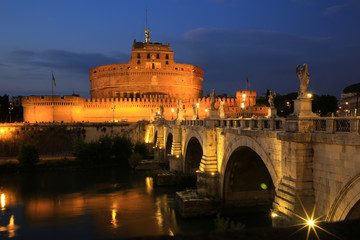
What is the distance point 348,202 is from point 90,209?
17.2m

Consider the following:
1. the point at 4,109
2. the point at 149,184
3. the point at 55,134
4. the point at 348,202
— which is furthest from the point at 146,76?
the point at 348,202

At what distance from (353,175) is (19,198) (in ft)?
80.4

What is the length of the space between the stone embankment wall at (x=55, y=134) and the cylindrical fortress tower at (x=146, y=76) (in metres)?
20.2

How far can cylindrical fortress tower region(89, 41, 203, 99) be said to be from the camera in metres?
75.9

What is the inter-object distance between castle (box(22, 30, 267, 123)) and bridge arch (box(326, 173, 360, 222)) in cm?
5176

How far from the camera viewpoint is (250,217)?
56.5 feet

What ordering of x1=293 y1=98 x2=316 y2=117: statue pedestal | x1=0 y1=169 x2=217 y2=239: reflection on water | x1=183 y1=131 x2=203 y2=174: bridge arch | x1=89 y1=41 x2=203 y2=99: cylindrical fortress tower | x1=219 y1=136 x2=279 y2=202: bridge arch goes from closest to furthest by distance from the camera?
1. x1=293 y1=98 x2=316 y2=117: statue pedestal
2. x1=219 y1=136 x2=279 y2=202: bridge arch
3. x1=0 y1=169 x2=217 y2=239: reflection on water
4. x1=183 y1=131 x2=203 y2=174: bridge arch
5. x1=89 y1=41 x2=203 y2=99: cylindrical fortress tower

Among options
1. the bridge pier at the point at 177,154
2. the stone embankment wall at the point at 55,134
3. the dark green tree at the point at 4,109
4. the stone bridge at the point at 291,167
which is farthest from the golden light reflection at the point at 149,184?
the dark green tree at the point at 4,109

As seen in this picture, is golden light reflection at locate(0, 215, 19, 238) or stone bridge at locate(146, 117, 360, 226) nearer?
stone bridge at locate(146, 117, 360, 226)

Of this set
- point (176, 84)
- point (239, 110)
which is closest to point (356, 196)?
point (239, 110)

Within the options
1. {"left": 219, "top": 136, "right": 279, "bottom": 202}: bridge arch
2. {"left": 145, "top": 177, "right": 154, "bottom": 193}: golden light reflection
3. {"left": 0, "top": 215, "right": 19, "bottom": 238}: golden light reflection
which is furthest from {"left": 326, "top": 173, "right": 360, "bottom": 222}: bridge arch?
{"left": 145, "top": 177, "right": 154, "bottom": 193}: golden light reflection

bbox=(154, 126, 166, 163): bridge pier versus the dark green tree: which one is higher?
the dark green tree

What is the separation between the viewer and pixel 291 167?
9.83 metres

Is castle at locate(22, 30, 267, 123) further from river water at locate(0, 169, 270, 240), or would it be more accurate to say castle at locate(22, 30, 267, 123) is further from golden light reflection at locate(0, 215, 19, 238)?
golden light reflection at locate(0, 215, 19, 238)
